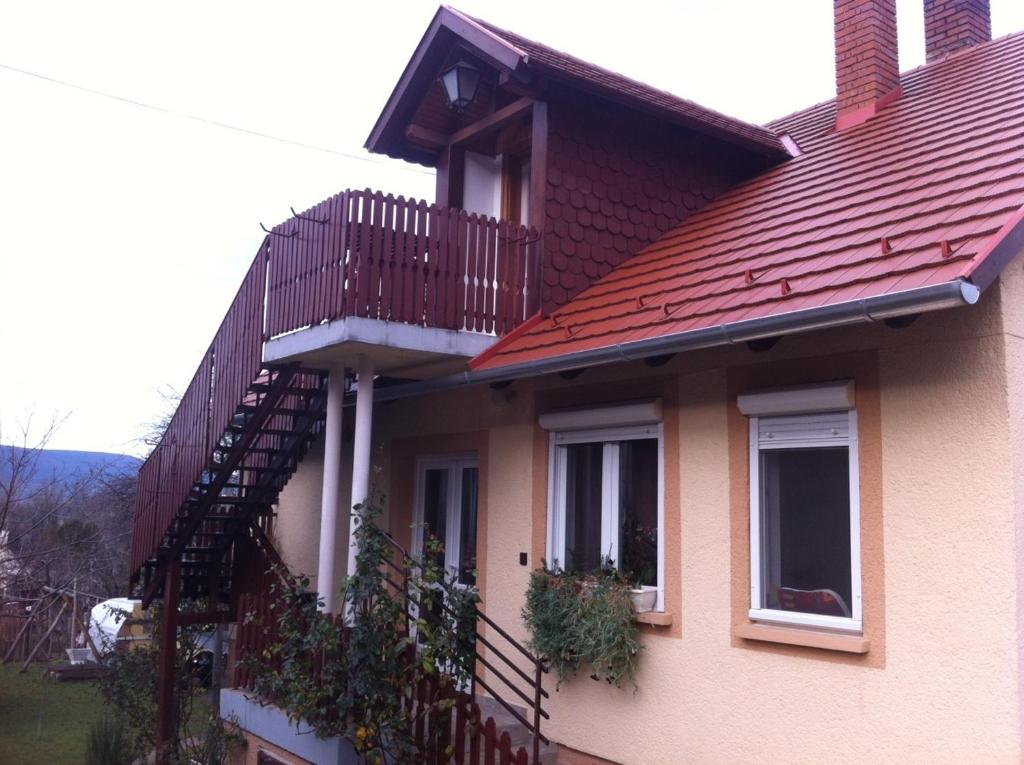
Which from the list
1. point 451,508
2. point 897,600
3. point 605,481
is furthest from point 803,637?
point 451,508

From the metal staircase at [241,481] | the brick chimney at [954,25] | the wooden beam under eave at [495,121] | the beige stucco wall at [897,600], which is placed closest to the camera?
the beige stucco wall at [897,600]

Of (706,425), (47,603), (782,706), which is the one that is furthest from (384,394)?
(47,603)

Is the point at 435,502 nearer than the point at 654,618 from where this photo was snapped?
No

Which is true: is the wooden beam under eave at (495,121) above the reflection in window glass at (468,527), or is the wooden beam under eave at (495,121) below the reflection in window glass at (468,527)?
above

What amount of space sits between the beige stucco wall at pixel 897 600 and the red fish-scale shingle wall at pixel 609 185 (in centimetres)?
199

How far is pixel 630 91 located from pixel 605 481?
3.83 metres

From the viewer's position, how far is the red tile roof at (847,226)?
5.39 metres

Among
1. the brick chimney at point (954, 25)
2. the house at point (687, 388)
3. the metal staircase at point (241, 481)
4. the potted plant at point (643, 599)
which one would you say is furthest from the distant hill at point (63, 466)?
the brick chimney at point (954, 25)

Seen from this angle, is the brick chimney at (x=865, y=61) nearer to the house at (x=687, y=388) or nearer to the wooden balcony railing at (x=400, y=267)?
the house at (x=687, y=388)

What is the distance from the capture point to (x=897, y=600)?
5258 mm

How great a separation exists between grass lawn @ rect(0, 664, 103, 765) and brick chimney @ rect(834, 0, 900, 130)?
38.1 feet

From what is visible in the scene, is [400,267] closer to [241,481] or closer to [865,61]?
[241,481]

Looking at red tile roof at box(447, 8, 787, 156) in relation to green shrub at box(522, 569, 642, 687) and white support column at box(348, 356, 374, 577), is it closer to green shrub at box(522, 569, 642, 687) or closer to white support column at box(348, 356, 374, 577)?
white support column at box(348, 356, 374, 577)

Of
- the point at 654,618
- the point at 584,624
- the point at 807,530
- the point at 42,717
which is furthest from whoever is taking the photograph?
the point at 42,717
